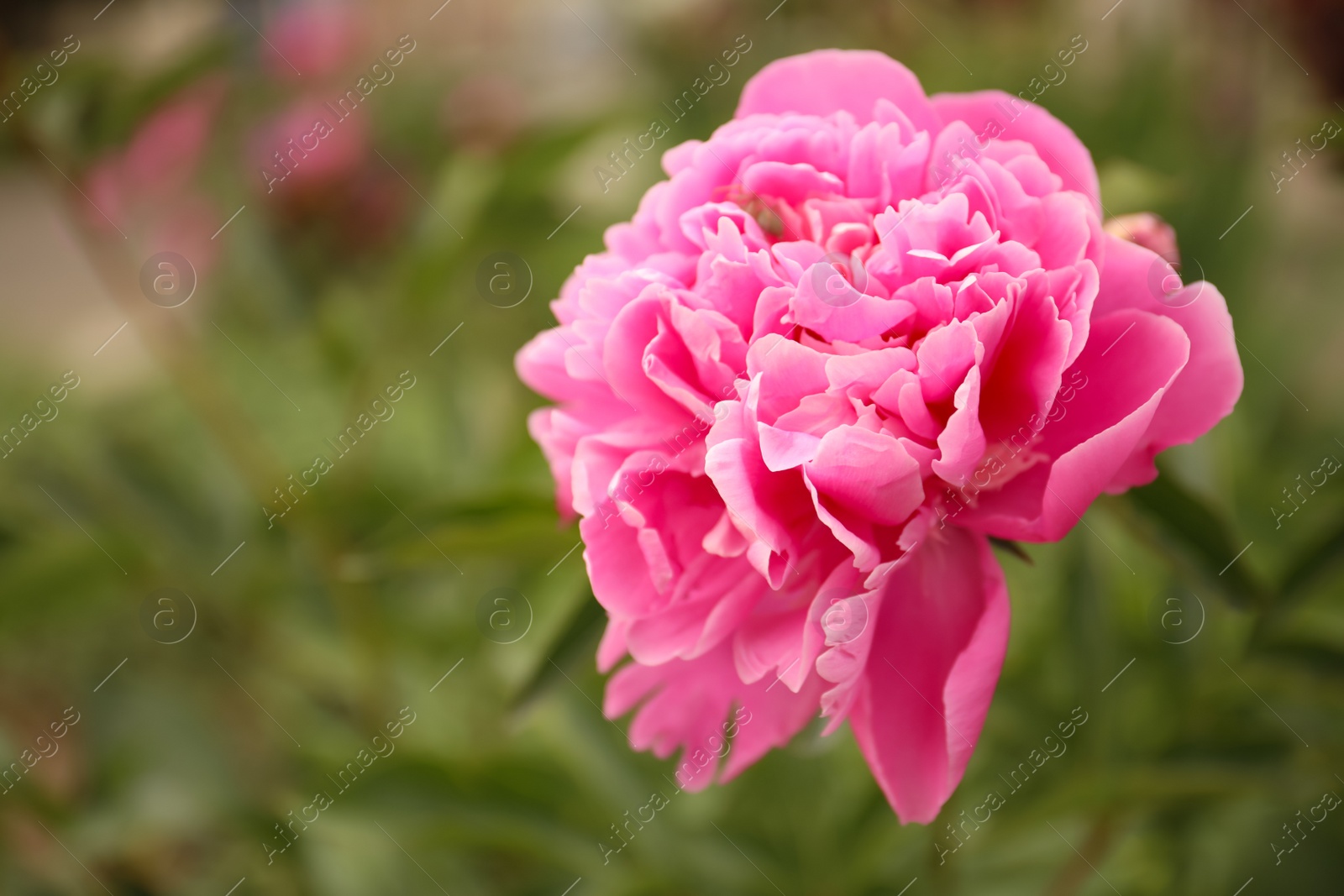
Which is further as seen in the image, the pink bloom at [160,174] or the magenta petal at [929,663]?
the pink bloom at [160,174]

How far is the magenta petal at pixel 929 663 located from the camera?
272 mm

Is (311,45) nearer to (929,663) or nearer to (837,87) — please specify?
(837,87)

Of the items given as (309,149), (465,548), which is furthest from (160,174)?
(465,548)

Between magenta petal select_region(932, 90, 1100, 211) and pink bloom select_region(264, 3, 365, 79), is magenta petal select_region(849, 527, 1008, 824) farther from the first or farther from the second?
Answer: pink bloom select_region(264, 3, 365, 79)

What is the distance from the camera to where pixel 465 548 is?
40cm

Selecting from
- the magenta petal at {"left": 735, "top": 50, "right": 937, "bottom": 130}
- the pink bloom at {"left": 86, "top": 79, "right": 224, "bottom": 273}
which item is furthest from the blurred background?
the magenta petal at {"left": 735, "top": 50, "right": 937, "bottom": 130}

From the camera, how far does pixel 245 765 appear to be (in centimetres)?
76

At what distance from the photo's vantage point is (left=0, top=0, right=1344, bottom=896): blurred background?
0.45 m

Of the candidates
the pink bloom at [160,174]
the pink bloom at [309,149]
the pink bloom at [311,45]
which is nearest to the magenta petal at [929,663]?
the pink bloom at [160,174]

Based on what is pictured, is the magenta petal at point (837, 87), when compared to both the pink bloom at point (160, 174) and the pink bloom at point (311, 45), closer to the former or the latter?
the pink bloom at point (160, 174)

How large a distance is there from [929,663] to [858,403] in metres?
0.08


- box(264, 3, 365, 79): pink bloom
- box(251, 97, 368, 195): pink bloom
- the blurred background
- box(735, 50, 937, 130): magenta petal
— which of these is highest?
box(735, 50, 937, 130): magenta petal

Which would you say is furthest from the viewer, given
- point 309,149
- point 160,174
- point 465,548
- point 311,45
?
point 311,45

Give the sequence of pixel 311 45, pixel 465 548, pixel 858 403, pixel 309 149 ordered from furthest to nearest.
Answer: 1. pixel 311 45
2. pixel 309 149
3. pixel 465 548
4. pixel 858 403
